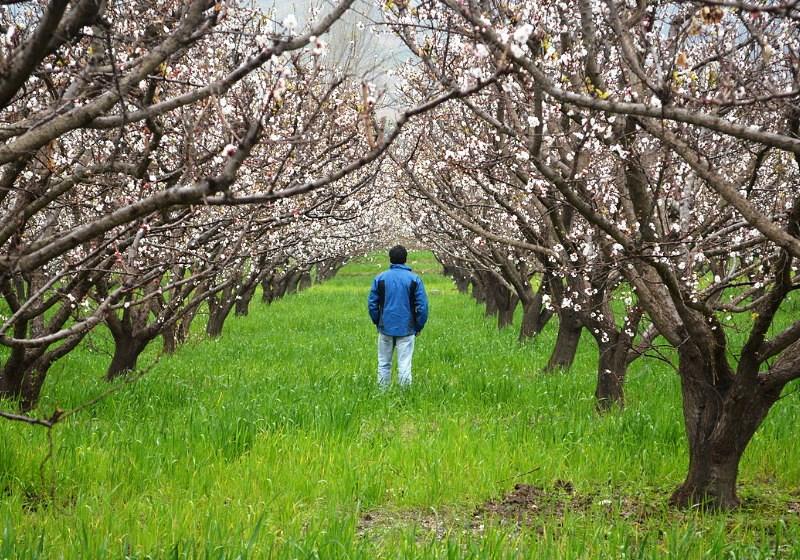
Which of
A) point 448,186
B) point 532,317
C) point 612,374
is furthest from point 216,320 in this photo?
point 612,374

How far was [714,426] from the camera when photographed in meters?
4.54

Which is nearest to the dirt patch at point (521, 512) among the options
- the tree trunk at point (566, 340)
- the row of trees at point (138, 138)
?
the row of trees at point (138, 138)

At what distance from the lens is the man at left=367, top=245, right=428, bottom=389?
845 centimetres

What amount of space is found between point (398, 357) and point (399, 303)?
0.64 metres

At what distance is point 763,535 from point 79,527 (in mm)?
3580

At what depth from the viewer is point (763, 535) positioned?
3.89 metres

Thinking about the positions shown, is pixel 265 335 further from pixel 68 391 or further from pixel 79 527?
pixel 79 527

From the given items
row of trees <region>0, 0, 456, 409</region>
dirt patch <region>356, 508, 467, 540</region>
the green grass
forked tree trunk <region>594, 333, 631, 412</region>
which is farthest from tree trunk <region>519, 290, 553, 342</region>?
dirt patch <region>356, 508, 467, 540</region>

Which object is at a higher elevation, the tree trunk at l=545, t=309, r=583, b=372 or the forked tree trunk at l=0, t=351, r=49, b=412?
the tree trunk at l=545, t=309, r=583, b=372

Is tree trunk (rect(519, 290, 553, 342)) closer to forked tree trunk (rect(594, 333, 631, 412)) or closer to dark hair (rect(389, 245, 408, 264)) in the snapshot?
dark hair (rect(389, 245, 408, 264))

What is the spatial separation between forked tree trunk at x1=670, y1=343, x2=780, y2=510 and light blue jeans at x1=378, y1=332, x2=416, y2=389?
420 cm

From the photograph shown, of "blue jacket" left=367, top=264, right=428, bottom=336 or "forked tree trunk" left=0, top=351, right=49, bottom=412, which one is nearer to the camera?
"forked tree trunk" left=0, top=351, right=49, bottom=412

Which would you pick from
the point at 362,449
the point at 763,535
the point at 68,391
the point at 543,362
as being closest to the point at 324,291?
the point at 543,362

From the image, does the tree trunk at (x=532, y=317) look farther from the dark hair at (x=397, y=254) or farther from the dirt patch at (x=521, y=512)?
the dirt patch at (x=521, y=512)
